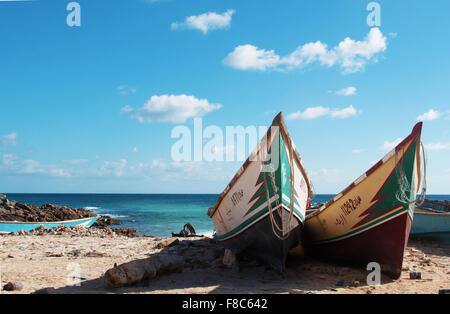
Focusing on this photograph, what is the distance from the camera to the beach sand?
203 inches

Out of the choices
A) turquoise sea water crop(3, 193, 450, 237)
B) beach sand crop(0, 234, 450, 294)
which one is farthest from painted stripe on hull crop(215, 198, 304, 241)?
turquoise sea water crop(3, 193, 450, 237)

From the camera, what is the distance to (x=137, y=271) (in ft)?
17.2

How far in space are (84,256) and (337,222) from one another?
20.4 ft

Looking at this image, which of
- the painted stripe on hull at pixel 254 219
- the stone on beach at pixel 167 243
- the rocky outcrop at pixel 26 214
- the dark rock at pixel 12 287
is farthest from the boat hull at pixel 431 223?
the rocky outcrop at pixel 26 214

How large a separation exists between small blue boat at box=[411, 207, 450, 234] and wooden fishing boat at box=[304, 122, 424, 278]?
542cm

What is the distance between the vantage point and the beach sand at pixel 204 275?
17.0 ft

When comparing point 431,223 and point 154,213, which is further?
point 154,213

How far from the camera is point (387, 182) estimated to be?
19.7 ft

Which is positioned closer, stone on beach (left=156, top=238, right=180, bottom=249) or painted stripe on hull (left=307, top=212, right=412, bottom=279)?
painted stripe on hull (left=307, top=212, right=412, bottom=279)

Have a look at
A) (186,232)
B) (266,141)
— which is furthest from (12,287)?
(186,232)

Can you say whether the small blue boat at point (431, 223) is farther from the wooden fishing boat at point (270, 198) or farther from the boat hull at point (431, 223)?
the wooden fishing boat at point (270, 198)

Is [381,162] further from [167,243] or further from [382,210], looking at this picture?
[167,243]

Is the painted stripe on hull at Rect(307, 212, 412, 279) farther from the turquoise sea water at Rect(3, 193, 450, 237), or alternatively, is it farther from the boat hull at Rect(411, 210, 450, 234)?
the turquoise sea water at Rect(3, 193, 450, 237)
